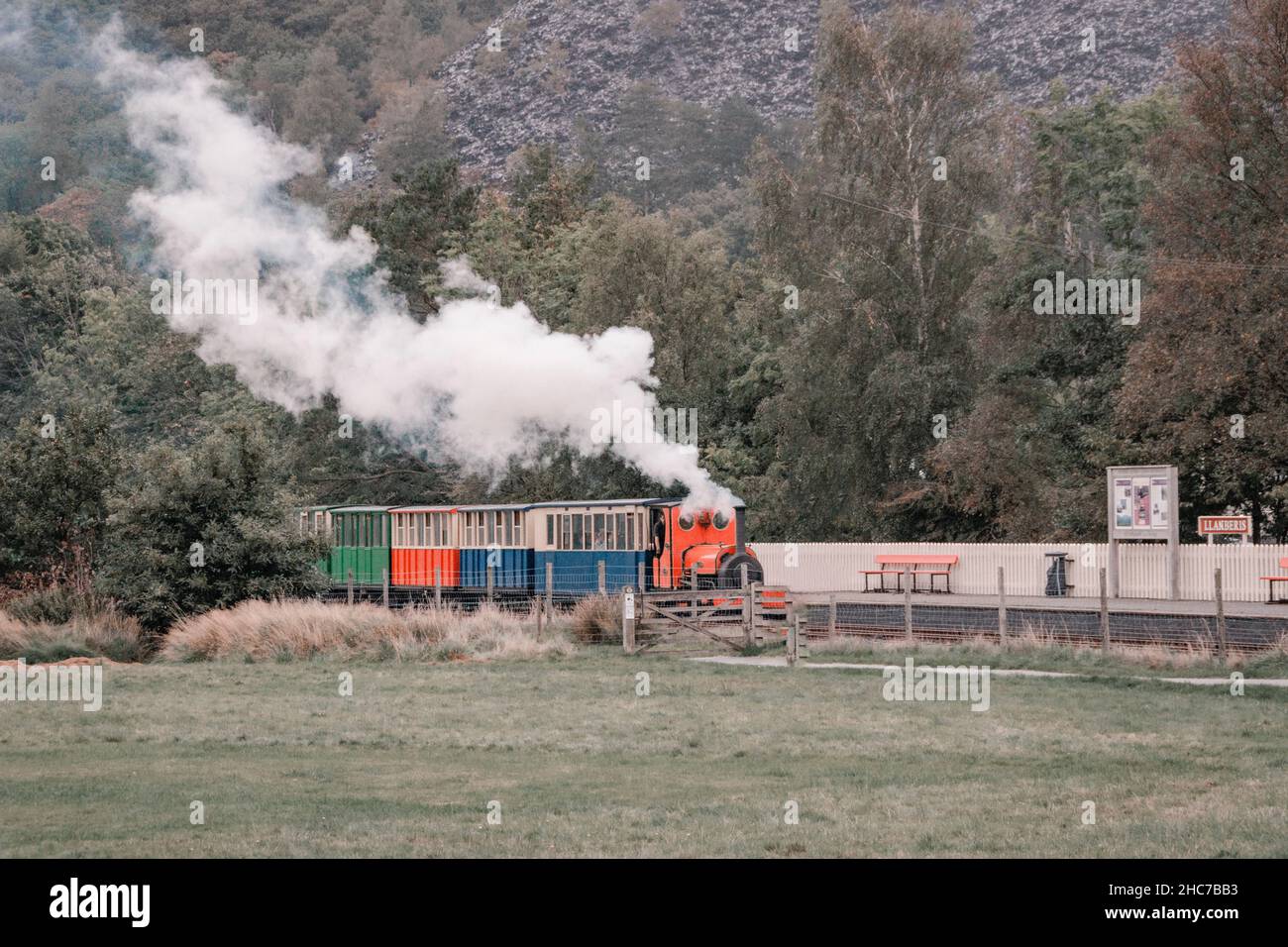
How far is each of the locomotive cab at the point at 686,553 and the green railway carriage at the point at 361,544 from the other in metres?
9.80

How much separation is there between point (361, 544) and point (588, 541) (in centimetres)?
1005

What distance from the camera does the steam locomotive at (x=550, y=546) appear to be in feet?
123

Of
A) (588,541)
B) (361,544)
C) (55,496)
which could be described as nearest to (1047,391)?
(588,541)

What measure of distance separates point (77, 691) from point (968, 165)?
131ft

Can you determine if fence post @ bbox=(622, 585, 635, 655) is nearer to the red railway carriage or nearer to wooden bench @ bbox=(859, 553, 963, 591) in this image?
the red railway carriage

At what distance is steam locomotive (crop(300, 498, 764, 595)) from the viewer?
123 feet

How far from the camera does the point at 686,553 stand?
123 ft

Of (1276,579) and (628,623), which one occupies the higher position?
(1276,579)

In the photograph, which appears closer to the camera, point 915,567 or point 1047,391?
point 915,567

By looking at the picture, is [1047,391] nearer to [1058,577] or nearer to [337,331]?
[1058,577]

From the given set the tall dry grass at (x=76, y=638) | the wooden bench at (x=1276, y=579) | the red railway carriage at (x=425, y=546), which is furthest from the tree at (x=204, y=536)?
the wooden bench at (x=1276, y=579)

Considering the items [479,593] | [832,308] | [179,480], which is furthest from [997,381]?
[179,480]

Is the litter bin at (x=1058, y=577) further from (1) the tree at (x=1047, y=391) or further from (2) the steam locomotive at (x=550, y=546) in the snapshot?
(2) the steam locomotive at (x=550, y=546)

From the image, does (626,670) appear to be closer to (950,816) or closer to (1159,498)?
(950,816)
